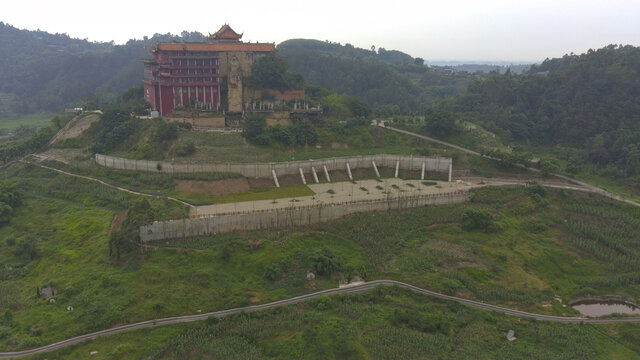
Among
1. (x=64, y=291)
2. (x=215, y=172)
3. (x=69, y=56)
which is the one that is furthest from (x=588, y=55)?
(x=69, y=56)

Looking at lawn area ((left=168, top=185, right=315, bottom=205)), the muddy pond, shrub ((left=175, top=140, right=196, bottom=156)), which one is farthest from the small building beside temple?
the muddy pond

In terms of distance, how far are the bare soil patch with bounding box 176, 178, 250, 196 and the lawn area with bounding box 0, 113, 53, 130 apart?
7519 centimetres

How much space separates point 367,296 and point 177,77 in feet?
144

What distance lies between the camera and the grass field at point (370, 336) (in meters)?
24.7

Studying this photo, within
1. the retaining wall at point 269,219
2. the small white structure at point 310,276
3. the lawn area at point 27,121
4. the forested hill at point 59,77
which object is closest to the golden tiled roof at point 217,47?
the retaining wall at point 269,219

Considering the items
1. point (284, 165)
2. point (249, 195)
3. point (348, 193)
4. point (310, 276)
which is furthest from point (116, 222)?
point (348, 193)

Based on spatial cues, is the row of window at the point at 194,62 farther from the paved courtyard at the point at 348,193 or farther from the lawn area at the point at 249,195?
the paved courtyard at the point at 348,193

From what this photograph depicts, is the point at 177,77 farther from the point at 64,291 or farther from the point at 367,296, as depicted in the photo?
the point at 367,296

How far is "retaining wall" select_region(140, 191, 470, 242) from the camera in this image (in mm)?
35062

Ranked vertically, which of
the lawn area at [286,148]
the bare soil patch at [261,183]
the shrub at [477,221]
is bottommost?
the shrub at [477,221]

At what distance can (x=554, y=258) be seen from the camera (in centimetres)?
3772

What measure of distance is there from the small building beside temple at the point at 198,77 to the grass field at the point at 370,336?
125 feet

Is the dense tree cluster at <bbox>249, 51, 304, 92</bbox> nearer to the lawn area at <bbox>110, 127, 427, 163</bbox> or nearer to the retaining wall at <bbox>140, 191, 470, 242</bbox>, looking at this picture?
the lawn area at <bbox>110, 127, 427, 163</bbox>

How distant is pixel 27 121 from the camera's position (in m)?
108
